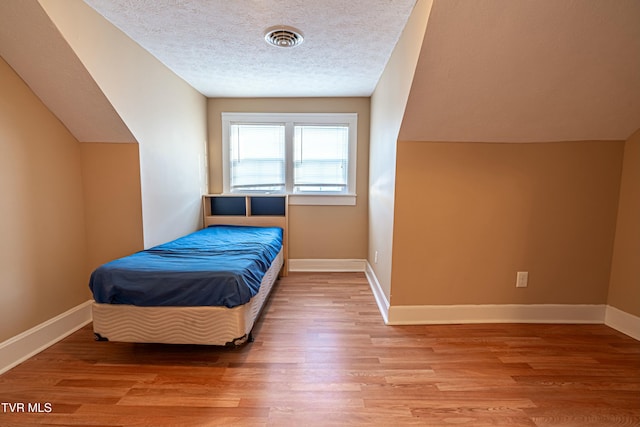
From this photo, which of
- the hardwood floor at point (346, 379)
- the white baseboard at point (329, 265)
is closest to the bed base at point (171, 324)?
the hardwood floor at point (346, 379)

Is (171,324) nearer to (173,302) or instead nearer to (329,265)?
(173,302)

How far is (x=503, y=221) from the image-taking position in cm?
233

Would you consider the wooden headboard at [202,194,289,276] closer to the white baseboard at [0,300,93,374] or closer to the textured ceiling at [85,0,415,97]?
the textured ceiling at [85,0,415,97]

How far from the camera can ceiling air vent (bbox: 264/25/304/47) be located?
6.56 feet

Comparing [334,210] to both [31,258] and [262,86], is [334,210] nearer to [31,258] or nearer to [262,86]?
[262,86]

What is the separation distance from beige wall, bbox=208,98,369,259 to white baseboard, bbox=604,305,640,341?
7.68 ft

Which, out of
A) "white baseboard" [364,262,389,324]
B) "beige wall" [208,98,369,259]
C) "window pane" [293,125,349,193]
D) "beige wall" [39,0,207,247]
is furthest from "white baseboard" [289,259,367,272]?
"beige wall" [39,0,207,247]

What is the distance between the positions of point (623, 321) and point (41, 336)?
14.4 feet

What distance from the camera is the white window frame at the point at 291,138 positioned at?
363 cm

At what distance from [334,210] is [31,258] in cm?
284

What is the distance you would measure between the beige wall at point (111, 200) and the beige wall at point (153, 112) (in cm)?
7

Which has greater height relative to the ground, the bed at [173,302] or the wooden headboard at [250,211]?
the wooden headboard at [250,211]

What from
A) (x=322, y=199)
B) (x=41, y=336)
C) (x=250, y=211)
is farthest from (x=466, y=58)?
(x=41, y=336)

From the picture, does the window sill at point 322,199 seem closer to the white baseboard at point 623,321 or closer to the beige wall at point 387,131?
the beige wall at point 387,131
